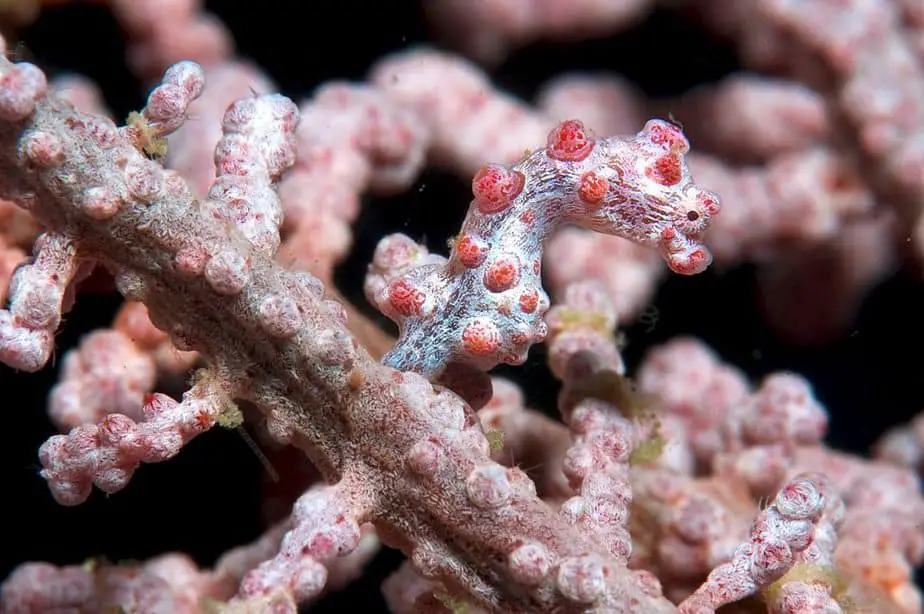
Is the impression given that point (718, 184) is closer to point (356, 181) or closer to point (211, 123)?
point (356, 181)

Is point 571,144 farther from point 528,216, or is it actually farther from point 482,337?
point 482,337

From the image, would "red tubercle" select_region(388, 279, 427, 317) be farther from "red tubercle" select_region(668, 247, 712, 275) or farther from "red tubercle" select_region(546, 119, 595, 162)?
"red tubercle" select_region(668, 247, 712, 275)

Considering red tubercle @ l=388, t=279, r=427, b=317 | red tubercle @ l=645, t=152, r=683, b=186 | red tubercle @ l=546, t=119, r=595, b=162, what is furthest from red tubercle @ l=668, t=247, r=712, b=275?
red tubercle @ l=388, t=279, r=427, b=317

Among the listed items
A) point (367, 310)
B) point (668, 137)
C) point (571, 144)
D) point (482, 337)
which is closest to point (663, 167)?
point (668, 137)

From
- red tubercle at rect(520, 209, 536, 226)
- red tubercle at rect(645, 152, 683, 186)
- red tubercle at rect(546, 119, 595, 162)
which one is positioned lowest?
red tubercle at rect(520, 209, 536, 226)

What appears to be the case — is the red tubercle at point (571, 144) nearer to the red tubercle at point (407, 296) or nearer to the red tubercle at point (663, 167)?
the red tubercle at point (663, 167)

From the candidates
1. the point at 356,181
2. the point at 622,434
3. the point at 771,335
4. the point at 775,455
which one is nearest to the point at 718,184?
the point at 771,335
